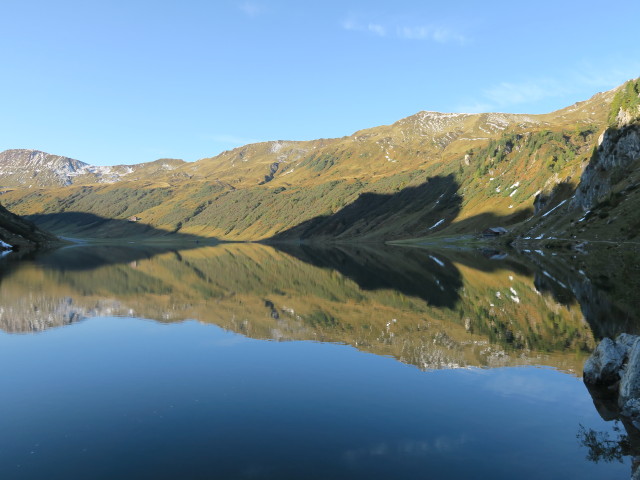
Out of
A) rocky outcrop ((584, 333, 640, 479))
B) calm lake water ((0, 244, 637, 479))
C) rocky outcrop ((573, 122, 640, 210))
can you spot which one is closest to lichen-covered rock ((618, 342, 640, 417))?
rocky outcrop ((584, 333, 640, 479))

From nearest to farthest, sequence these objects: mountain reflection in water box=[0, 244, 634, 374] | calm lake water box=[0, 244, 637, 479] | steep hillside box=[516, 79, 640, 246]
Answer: calm lake water box=[0, 244, 637, 479]
mountain reflection in water box=[0, 244, 634, 374]
steep hillside box=[516, 79, 640, 246]

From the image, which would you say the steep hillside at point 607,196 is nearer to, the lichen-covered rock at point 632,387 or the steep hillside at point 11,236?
the lichen-covered rock at point 632,387

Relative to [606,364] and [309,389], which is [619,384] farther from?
[309,389]

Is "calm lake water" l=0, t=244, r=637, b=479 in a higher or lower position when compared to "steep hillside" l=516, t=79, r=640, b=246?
lower

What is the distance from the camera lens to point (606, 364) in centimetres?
2156

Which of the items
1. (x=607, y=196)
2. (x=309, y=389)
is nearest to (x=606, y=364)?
(x=309, y=389)

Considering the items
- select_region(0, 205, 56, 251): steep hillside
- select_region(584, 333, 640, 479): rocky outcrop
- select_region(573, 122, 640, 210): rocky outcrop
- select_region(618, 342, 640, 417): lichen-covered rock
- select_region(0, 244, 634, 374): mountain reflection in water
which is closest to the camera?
select_region(584, 333, 640, 479): rocky outcrop

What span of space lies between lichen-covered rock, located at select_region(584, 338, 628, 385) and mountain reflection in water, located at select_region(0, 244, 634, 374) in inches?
90.0

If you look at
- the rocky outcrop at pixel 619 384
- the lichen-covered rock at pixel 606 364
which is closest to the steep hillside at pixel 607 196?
the lichen-covered rock at pixel 606 364

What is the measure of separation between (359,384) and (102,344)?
21060 millimetres

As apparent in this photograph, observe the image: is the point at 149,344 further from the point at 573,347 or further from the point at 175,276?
the point at 175,276

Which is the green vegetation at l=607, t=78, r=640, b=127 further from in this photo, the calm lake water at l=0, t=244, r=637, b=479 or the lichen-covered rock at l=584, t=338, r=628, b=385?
the lichen-covered rock at l=584, t=338, r=628, b=385

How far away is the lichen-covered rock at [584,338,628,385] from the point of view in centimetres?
2139

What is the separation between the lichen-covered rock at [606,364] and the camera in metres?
21.4
